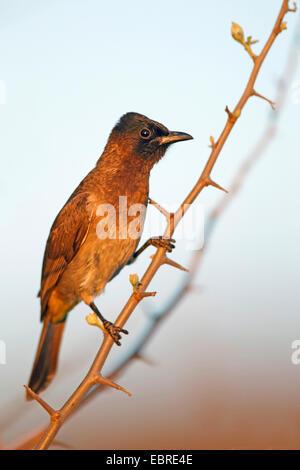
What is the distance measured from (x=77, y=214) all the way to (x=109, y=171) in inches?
17.9

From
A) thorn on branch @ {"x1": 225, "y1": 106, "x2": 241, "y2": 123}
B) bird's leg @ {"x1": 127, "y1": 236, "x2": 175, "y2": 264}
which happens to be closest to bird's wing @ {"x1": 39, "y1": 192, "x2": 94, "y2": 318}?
bird's leg @ {"x1": 127, "y1": 236, "x2": 175, "y2": 264}

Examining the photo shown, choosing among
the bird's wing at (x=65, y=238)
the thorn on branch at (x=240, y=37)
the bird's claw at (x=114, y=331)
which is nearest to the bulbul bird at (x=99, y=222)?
the bird's wing at (x=65, y=238)

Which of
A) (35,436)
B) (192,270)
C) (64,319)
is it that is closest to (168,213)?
(192,270)

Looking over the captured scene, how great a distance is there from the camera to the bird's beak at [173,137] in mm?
3324

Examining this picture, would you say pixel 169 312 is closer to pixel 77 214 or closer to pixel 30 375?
pixel 77 214

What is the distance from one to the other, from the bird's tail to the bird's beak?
6.10 ft

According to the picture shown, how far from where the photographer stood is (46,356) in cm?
406

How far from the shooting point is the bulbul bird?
3473mm

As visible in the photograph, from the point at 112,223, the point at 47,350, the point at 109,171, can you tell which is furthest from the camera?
the point at 47,350

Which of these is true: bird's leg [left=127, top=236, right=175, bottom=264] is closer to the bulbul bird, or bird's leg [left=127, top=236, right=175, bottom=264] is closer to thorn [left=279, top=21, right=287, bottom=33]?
the bulbul bird

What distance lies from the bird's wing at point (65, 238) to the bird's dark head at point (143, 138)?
54cm

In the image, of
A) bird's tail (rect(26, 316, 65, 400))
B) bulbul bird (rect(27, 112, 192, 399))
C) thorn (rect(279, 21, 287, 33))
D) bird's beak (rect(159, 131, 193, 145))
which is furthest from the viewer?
bird's tail (rect(26, 316, 65, 400))

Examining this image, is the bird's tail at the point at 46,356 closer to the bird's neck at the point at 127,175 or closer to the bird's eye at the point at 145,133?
the bird's neck at the point at 127,175
